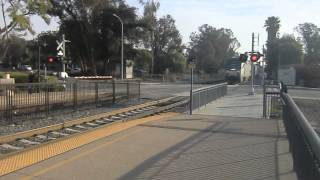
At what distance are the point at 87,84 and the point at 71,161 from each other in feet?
45.4

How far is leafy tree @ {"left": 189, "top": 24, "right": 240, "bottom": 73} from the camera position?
14900 centimetres

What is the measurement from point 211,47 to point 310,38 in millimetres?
28070

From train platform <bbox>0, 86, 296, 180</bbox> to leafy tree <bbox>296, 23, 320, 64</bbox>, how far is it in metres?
108

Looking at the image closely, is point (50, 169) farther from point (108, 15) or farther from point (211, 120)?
point (108, 15)

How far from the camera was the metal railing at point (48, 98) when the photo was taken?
16.6 m

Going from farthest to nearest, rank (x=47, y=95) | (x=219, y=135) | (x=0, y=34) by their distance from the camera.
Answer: (x=0, y=34)
(x=47, y=95)
(x=219, y=135)

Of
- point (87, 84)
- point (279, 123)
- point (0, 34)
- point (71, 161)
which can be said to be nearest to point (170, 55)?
point (0, 34)

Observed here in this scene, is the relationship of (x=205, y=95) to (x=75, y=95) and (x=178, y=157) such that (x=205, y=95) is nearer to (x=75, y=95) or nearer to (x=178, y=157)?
(x=75, y=95)

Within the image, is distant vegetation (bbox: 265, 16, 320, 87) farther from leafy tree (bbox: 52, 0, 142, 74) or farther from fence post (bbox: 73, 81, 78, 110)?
fence post (bbox: 73, 81, 78, 110)

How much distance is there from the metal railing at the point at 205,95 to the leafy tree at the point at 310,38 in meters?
91.1

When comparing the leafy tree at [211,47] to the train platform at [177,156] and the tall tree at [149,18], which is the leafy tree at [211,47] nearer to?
the tall tree at [149,18]

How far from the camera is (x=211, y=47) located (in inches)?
6048

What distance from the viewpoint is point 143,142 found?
477 inches

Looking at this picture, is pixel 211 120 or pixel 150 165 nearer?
pixel 150 165
